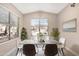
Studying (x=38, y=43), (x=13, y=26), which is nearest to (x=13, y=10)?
(x=13, y=26)

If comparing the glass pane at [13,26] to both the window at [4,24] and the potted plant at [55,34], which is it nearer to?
the window at [4,24]

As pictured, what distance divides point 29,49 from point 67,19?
1137 mm

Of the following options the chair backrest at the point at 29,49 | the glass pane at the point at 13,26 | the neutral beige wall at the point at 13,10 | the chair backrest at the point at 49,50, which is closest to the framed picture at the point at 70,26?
the chair backrest at the point at 49,50

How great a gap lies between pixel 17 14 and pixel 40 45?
0.90 meters

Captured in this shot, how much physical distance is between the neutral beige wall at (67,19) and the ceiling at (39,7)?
0.45 feet

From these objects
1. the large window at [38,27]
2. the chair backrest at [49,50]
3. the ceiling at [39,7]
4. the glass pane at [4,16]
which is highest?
the ceiling at [39,7]

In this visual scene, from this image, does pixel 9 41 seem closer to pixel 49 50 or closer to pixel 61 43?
pixel 49 50

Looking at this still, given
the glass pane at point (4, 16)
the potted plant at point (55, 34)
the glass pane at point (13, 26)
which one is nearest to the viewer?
the glass pane at point (4, 16)

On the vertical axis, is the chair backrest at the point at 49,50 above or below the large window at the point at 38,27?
below

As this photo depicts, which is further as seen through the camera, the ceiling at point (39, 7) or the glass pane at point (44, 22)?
the glass pane at point (44, 22)

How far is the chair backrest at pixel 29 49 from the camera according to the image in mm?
2275

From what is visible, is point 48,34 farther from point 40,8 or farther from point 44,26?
point 40,8

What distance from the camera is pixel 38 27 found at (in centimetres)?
240

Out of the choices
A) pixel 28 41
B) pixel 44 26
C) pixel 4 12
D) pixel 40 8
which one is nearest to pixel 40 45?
pixel 28 41
